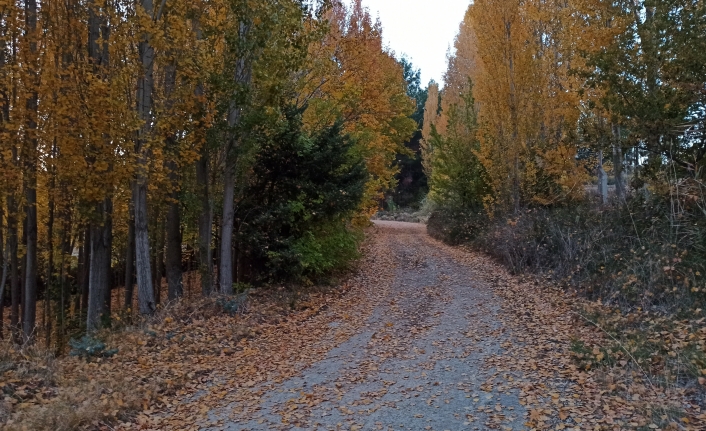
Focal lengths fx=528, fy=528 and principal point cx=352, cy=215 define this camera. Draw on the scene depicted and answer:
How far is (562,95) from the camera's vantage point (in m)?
14.5

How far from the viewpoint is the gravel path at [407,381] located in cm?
559

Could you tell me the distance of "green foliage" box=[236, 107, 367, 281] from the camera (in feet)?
39.7

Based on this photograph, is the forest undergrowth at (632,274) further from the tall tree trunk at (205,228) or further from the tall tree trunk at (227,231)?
the tall tree trunk at (205,228)

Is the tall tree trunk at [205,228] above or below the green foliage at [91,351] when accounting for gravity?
above

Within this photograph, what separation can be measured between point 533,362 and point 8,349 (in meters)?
7.42

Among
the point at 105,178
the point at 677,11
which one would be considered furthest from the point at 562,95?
the point at 105,178

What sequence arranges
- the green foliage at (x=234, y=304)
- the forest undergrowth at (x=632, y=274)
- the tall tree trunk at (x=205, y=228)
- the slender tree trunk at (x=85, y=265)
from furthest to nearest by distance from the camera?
1. the slender tree trunk at (x=85, y=265)
2. the tall tree trunk at (x=205, y=228)
3. the green foliage at (x=234, y=304)
4. the forest undergrowth at (x=632, y=274)

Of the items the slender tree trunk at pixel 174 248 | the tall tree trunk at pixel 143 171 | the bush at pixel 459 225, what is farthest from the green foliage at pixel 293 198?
the bush at pixel 459 225

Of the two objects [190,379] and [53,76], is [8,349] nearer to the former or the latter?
[190,379]

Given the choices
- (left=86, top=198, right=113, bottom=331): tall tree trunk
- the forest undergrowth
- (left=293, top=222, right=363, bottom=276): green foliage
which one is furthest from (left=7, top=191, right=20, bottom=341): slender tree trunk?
the forest undergrowth

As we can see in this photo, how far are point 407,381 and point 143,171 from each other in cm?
624

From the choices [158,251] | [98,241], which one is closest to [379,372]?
[98,241]

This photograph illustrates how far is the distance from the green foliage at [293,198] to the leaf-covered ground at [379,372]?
1.22 metres

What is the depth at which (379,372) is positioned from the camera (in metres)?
7.12
